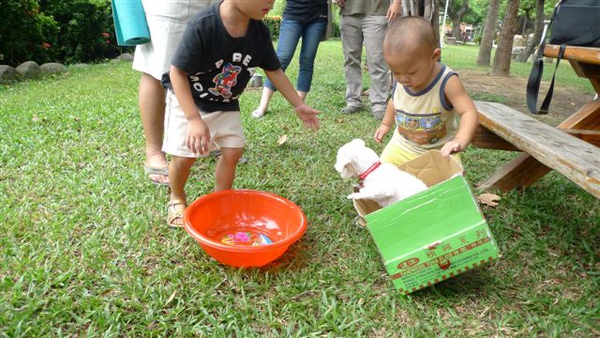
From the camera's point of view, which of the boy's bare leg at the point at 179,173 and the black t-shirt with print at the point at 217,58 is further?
the boy's bare leg at the point at 179,173

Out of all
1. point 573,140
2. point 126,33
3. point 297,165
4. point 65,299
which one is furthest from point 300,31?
point 65,299

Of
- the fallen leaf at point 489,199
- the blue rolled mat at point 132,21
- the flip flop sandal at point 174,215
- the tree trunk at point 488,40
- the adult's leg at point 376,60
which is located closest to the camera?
the flip flop sandal at point 174,215

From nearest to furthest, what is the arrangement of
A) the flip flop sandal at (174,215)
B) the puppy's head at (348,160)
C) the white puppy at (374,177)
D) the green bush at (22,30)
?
the white puppy at (374,177) → the puppy's head at (348,160) → the flip flop sandal at (174,215) → the green bush at (22,30)

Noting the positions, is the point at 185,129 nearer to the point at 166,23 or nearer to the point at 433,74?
the point at 166,23

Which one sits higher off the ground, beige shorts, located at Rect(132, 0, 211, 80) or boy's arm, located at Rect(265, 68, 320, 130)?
beige shorts, located at Rect(132, 0, 211, 80)

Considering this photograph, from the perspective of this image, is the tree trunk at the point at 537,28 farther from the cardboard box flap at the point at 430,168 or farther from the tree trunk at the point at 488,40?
the cardboard box flap at the point at 430,168

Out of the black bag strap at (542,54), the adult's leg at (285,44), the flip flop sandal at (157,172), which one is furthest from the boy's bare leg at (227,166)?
the adult's leg at (285,44)

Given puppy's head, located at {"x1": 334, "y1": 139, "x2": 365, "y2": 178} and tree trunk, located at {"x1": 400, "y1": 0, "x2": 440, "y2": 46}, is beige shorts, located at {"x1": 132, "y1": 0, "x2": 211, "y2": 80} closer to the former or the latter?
puppy's head, located at {"x1": 334, "y1": 139, "x2": 365, "y2": 178}

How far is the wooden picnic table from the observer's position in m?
1.64

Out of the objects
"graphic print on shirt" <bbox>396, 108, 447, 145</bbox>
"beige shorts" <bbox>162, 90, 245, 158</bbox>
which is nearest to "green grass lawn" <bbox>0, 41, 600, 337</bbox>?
"beige shorts" <bbox>162, 90, 245, 158</bbox>

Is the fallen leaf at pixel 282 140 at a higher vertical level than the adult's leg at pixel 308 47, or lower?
lower

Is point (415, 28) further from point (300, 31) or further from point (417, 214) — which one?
point (300, 31)

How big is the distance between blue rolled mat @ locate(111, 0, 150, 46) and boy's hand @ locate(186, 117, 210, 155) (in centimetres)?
84

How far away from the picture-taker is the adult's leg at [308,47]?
4.13m
